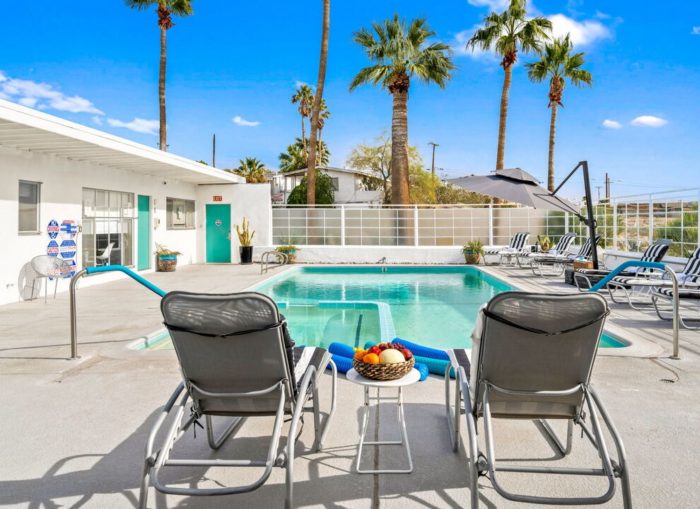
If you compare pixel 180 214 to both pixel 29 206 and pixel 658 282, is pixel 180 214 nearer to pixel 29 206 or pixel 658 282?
pixel 29 206

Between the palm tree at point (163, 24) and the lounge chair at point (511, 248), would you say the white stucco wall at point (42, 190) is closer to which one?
the palm tree at point (163, 24)

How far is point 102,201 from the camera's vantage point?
11883 millimetres

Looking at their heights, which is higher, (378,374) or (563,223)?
(563,223)

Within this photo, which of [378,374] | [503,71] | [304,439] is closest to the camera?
[378,374]

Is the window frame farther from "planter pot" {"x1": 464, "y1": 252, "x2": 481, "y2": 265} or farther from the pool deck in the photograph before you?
the pool deck

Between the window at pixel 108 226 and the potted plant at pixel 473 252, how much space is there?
31.7ft

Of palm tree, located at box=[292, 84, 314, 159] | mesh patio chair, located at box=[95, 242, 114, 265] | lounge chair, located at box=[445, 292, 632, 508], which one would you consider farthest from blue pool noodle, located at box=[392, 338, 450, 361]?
palm tree, located at box=[292, 84, 314, 159]

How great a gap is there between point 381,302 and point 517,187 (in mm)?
3244

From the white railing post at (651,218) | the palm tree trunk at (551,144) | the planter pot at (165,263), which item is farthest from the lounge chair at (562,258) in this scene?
the palm tree trunk at (551,144)

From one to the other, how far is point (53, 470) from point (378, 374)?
180 cm

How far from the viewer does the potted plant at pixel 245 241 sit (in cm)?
1689

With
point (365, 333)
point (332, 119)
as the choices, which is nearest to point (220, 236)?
point (365, 333)

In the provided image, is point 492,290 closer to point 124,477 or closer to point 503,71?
point 124,477

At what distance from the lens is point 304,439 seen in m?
3.27
